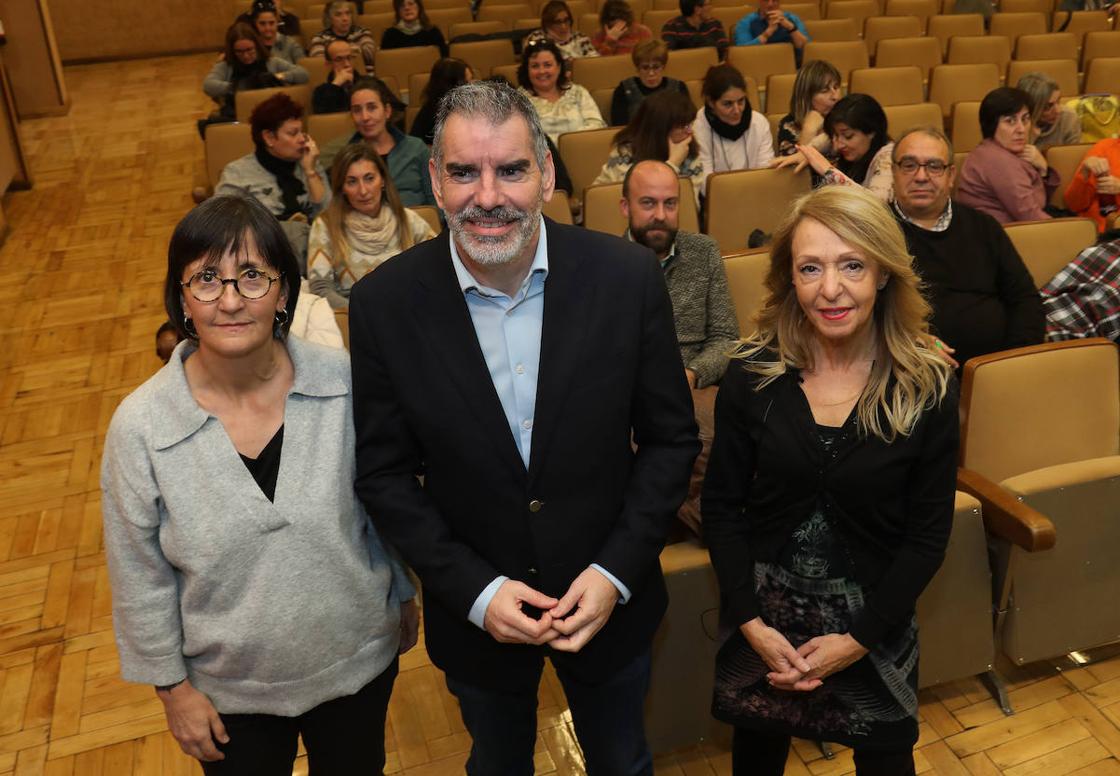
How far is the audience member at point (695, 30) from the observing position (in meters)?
6.11

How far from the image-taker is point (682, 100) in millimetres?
3803

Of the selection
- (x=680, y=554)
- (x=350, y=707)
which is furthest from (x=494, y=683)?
(x=680, y=554)

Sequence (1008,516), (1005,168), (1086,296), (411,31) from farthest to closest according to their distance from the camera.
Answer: (411,31) → (1005,168) → (1086,296) → (1008,516)

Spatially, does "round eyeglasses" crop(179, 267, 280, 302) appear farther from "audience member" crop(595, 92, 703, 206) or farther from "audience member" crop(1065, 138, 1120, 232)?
"audience member" crop(1065, 138, 1120, 232)

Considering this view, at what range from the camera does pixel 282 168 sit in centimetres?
374

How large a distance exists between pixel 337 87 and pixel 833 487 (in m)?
4.09

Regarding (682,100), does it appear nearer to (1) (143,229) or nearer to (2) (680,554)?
(2) (680,554)

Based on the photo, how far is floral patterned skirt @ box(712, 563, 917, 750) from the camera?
1577 mm

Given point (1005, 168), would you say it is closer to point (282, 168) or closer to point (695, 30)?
point (282, 168)

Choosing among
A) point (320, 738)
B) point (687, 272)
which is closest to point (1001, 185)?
point (687, 272)

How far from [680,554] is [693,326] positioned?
2.47 feet

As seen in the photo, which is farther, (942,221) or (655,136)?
(655,136)

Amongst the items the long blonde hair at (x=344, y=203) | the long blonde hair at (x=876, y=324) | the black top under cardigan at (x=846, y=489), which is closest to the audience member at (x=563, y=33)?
the long blonde hair at (x=344, y=203)

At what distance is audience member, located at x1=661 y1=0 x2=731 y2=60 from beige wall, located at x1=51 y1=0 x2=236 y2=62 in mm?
6297
